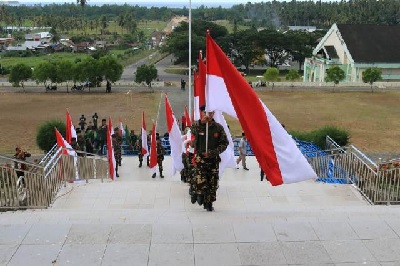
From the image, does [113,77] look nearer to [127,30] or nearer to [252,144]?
[252,144]

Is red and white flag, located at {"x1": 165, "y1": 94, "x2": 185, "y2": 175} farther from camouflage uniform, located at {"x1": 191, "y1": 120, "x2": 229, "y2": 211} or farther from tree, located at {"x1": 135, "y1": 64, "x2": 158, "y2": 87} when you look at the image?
tree, located at {"x1": 135, "y1": 64, "x2": 158, "y2": 87}

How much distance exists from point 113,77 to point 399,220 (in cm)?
3741

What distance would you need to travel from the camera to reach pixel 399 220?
20.8ft

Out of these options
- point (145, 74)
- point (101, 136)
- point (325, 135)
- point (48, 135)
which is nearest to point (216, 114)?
point (101, 136)

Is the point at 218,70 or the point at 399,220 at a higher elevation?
the point at 218,70

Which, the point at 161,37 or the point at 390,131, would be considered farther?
the point at 161,37

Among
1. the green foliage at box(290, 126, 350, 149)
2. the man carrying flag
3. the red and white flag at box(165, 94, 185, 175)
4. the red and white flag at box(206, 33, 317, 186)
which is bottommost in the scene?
the green foliage at box(290, 126, 350, 149)

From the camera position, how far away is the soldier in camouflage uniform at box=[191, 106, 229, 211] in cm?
696

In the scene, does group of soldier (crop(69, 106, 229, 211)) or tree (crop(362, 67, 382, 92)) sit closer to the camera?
group of soldier (crop(69, 106, 229, 211))

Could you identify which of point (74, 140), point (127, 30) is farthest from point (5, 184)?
point (127, 30)

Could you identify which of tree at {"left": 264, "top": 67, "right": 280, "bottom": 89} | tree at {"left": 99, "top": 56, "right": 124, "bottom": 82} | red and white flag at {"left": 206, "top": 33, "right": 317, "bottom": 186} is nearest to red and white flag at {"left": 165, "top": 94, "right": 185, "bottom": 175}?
red and white flag at {"left": 206, "top": 33, "right": 317, "bottom": 186}

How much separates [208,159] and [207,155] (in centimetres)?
9

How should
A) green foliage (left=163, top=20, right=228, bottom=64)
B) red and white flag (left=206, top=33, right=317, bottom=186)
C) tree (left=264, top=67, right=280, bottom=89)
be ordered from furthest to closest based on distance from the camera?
green foliage (left=163, top=20, right=228, bottom=64), tree (left=264, top=67, right=280, bottom=89), red and white flag (left=206, top=33, right=317, bottom=186)

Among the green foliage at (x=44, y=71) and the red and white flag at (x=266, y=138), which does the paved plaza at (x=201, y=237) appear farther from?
the green foliage at (x=44, y=71)
